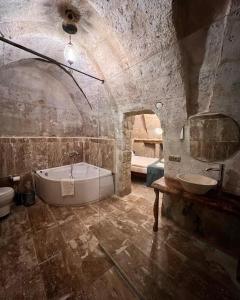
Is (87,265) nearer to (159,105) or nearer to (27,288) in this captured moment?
(27,288)

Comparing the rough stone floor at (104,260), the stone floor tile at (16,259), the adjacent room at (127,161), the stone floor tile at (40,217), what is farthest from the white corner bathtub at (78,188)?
the stone floor tile at (16,259)

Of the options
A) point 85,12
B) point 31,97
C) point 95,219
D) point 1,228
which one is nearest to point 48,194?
point 1,228

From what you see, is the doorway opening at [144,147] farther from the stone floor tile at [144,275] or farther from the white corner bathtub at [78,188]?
the stone floor tile at [144,275]

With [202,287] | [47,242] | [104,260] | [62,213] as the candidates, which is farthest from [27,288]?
[202,287]

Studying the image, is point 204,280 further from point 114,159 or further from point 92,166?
point 92,166

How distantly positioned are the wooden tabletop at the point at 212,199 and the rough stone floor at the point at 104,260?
2.54 feet

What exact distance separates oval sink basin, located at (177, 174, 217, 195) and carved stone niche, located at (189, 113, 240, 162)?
0.28m

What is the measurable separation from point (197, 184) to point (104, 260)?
4.94 feet

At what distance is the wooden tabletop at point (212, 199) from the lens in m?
1.54

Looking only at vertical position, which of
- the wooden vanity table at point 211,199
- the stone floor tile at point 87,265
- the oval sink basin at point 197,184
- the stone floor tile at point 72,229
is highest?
the oval sink basin at point 197,184

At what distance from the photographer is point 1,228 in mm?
2289

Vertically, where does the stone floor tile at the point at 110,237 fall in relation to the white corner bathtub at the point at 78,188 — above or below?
below

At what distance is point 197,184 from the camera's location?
5.52 feet

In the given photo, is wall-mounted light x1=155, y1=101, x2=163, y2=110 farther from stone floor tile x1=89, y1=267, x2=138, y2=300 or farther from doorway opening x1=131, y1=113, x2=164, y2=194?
stone floor tile x1=89, y1=267, x2=138, y2=300
